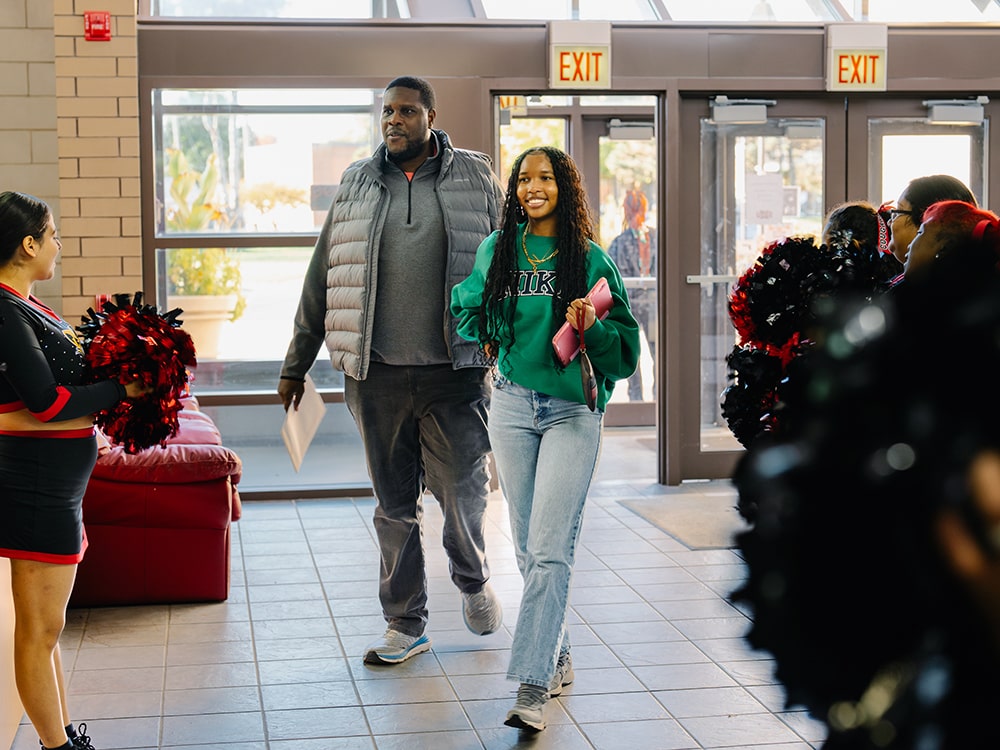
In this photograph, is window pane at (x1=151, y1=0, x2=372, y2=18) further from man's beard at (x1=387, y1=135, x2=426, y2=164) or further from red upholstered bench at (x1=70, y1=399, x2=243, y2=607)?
man's beard at (x1=387, y1=135, x2=426, y2=164)

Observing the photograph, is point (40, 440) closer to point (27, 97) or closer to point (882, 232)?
point (882, 232)

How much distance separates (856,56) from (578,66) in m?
1.71

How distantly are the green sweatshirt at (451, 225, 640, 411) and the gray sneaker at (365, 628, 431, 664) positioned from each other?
43.6 inches

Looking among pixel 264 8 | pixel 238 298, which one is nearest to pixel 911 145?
pixel 264 8

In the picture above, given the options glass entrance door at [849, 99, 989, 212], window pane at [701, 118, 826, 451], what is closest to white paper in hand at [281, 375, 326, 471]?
window pane at [701, 118, 826, 451]

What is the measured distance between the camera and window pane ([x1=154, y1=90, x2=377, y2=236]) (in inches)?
282

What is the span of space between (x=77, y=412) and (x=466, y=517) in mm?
1443

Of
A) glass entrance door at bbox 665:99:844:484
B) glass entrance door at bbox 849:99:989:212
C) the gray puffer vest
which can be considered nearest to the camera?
the gray puffer vest

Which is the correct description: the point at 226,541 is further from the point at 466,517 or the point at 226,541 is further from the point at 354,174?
the point at 354,174

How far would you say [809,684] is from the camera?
0.99 metres

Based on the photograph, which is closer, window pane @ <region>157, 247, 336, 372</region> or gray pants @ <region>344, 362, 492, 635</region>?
gray pants @ <region>344, 362, 492, 635</region>

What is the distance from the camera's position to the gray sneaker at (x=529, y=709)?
337 centimetres

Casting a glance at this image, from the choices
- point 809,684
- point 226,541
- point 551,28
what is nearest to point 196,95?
point 551,28

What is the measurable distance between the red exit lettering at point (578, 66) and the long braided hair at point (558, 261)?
12.3ft
